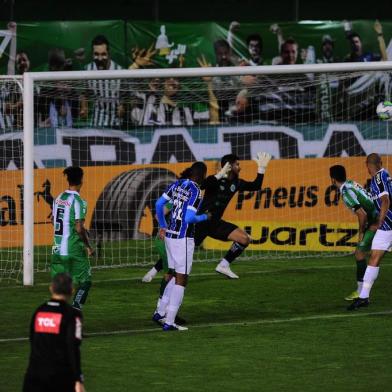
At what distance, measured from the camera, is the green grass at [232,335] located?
39.9 feet

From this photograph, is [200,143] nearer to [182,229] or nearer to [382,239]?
[382,239]

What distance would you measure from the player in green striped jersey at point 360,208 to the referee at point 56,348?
8587mm

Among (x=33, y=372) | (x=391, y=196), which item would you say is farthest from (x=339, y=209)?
(x=33, y=372)

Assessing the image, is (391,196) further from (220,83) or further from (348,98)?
(348,98)

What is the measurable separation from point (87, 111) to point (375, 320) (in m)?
12.5

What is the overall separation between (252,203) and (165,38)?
236 inches

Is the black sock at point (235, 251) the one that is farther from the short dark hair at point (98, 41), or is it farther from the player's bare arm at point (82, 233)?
the short dark hair at point (98, 41)

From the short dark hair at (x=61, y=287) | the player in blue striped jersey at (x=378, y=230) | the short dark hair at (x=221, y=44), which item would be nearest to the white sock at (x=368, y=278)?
the player in blue striped jersey at (x=378, y=230)

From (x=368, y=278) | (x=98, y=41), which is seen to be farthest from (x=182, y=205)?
(x=98, y=41)

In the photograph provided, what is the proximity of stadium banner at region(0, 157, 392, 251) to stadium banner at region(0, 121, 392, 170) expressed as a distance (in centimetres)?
144

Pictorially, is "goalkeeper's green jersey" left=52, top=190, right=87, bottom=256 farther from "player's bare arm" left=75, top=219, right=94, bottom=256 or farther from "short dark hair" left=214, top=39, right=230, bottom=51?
"short dark hair" left=214, top=39, right=230, bottom=51

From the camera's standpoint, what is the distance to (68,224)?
608 inches

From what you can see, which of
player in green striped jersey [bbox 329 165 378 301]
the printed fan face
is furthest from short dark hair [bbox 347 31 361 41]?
player in green striped jersey [bbox 329 165 378 301]

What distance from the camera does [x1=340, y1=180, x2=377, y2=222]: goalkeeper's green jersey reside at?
17.0 m
